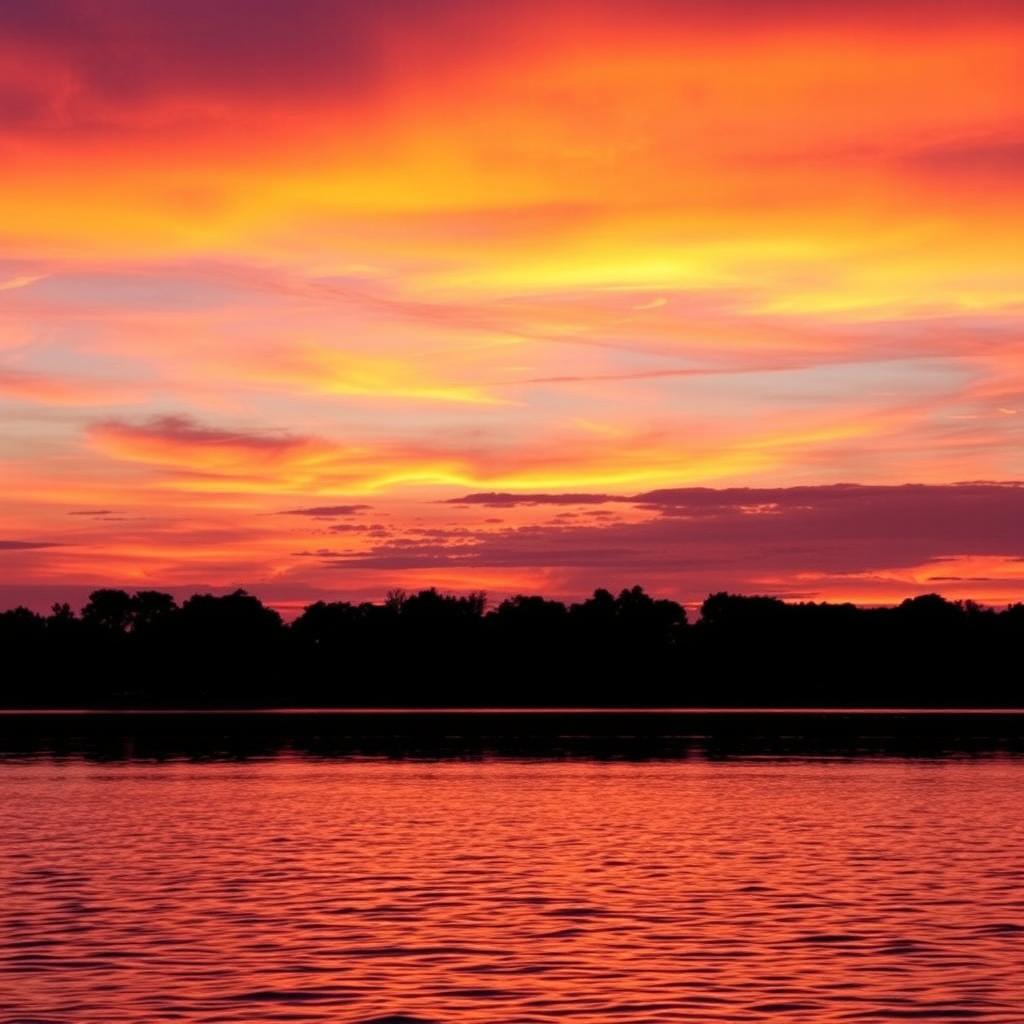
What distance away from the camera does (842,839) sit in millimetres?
56062

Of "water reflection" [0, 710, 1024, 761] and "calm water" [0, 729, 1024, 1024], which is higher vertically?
"water reflection" [0, 710, 1024, 761]

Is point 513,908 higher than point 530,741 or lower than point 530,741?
lower

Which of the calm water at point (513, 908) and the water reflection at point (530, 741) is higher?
the water reflection at point (530, 741)

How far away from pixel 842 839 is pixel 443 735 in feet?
360

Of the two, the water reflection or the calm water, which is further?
the water reflection

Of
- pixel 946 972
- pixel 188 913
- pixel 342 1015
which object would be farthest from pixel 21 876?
pixel 946 972

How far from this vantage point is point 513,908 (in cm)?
4000

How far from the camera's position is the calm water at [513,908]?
2953cm

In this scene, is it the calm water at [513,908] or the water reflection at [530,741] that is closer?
the calm water at [513,908]

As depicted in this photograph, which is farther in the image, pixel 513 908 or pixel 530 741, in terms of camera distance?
pixel 530 741

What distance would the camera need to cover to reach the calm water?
2953cm

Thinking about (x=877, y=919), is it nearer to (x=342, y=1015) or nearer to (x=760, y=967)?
(x=760, y=967)

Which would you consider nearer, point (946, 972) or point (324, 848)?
point (946, 972)

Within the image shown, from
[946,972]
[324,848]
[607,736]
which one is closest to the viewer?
[946,972]
